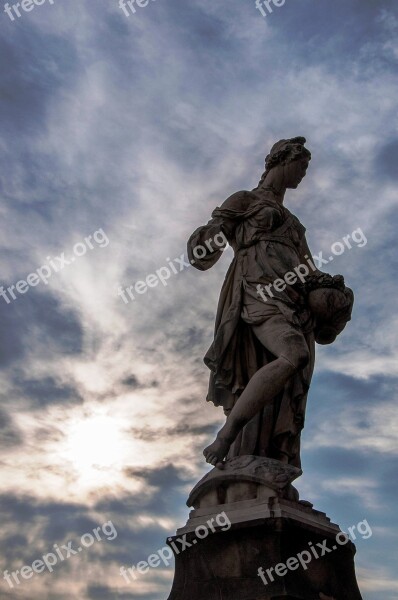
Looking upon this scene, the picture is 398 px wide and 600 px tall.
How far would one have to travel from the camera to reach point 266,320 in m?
7.92

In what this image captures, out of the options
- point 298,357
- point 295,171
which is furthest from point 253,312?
point 295,171

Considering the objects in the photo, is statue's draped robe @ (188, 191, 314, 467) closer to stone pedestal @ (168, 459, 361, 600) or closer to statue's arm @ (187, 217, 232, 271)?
statue's arm @ (187, 217, 232, 271)

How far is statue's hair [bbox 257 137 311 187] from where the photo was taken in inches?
364

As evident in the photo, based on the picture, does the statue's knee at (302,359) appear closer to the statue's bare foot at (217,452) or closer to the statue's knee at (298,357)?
the statue's knee at (298,357)

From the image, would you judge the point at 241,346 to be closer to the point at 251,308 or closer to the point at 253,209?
the point at 251,308

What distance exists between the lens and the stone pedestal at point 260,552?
620 centimetres

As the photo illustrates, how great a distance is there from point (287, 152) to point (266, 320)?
261cm

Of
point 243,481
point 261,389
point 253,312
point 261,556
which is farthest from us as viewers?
point 253,312

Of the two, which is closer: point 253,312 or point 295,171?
point 253,312

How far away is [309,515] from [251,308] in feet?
7.96

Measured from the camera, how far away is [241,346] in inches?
322

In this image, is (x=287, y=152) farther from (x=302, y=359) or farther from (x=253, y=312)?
(x=302, y=359)

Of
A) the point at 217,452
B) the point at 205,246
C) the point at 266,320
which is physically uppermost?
the point at 205,246

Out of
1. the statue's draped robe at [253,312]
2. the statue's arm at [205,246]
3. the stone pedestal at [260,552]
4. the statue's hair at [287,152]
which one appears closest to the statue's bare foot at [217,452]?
the stone pedestal at [260,552]
